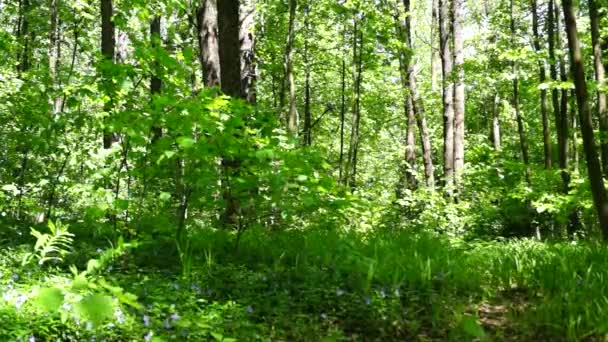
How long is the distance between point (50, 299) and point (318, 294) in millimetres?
2416

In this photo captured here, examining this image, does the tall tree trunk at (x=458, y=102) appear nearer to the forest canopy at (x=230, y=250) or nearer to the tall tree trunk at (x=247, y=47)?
the forest canopy at (x=230, y=250)

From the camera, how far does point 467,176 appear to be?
1257 centimetres

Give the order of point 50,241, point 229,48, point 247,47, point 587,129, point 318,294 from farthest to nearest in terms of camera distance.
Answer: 1. point 247,47
2. point 229,48
3. point 587,129
4. point 318,294
5. point 50,241

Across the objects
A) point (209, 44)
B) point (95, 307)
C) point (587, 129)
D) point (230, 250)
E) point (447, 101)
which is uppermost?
point (447, 101)

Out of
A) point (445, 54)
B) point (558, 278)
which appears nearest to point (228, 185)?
point (558, 278)

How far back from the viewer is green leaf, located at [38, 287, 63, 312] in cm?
174

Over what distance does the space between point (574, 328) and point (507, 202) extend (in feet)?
30.0

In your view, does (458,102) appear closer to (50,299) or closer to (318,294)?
(318,294)

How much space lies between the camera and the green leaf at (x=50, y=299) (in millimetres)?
1735

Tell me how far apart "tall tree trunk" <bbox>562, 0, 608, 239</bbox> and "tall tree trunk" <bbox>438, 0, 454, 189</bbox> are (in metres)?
5.87

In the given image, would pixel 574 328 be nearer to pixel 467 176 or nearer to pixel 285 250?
pixel 285 250

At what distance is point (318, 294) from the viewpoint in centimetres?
390

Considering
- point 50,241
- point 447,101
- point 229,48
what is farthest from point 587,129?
point 447,101

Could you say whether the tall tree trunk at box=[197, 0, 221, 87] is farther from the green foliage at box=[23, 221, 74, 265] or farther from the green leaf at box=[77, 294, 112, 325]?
the green leaf at box=[77, 294, 112, 325]
